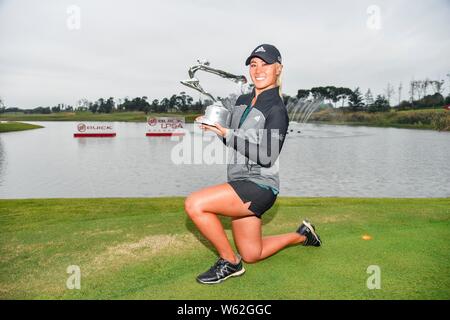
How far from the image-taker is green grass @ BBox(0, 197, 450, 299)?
11.1 ft

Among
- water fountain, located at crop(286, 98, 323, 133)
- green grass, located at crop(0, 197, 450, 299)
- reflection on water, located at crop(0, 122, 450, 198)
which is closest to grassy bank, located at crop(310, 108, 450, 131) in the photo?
water fountain, located at crop(286, 98, 323, 133)

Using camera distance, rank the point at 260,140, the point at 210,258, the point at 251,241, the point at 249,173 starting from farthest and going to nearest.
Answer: the point at 210,258 → the point at 251,241 → the point at 249,173 → the point at 260,140

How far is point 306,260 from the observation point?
411 cm

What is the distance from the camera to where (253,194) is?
12.2 feet

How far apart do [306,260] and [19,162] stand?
2700 centimetres

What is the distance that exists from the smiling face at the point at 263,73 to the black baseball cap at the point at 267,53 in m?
0.05

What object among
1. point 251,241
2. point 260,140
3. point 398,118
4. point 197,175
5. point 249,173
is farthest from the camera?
point 398,118

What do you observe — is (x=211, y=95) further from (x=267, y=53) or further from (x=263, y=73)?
(x=267, y=53)

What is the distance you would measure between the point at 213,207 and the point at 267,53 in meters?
1.56

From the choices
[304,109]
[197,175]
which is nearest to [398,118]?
[304,109]

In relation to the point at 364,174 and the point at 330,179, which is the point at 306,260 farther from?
the point at 364,174

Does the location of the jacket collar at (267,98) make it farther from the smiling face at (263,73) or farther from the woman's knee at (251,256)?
the woman's knee at (251,256)

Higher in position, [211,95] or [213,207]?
[211,95]

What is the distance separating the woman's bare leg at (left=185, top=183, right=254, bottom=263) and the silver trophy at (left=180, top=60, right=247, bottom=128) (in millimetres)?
634
